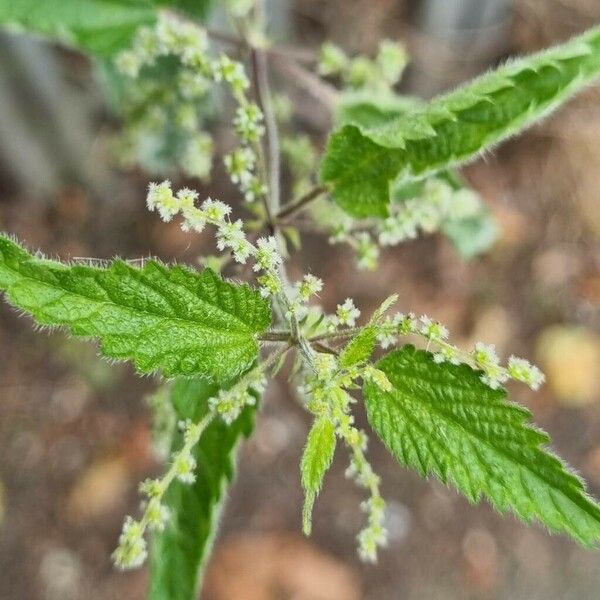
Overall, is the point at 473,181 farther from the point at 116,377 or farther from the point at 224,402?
the point at 224,402

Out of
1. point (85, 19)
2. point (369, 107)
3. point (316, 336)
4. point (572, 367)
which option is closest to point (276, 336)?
point (316, 336)

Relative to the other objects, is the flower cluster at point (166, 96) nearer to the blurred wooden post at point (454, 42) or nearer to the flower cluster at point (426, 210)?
the flower cluster at point (426, 210)

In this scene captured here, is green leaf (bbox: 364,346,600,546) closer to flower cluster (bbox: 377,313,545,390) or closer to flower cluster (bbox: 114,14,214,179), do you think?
flower cluster (bbox: 377,313,545,390)

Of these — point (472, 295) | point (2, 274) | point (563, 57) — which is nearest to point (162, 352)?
point (2, 274)

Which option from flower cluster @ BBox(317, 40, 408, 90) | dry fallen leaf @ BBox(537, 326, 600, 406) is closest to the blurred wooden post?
dry fallen leaf @ BBox(537, 326, 600, 406)

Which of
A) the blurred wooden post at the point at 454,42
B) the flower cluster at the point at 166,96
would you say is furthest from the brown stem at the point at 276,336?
the blurred wooden post at the point at 454,42

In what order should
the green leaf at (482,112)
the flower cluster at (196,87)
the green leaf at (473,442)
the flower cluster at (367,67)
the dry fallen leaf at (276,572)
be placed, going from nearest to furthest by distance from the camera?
the green leaf at (473,442) < the green leaf at (482,112) < the flower cluster at (196,87) < the flower cluster at (367,67) < the dry fallen leaf at (276,572)
